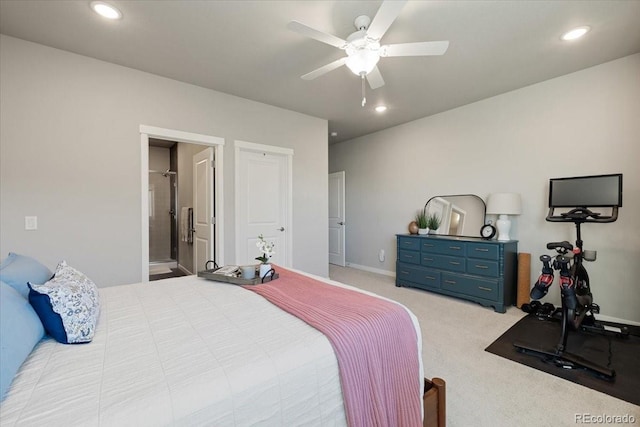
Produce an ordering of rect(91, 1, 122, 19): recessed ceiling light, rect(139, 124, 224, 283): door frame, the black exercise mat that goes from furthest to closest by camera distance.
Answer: rect(139, 124, 224, 283): door frame, rect(91, 1, 122, 19): recessed ceiling light, the black exercise mat

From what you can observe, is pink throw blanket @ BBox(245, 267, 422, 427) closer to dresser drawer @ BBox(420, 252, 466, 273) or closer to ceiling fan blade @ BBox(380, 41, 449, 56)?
ceiling fan blade @ BBox(380, 41, 449, 56)

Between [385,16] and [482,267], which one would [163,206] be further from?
[482,267]

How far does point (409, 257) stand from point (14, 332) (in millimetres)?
4083

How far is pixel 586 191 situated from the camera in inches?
115

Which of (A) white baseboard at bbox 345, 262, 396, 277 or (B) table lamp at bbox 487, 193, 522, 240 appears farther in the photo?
Result: (A) white baseboard at bbox 345, 262, 396, 277

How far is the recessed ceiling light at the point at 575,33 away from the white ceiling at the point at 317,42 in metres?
0.06

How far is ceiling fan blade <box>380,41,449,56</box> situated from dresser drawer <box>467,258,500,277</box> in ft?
8.26

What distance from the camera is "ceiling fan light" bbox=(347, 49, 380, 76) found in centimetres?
201

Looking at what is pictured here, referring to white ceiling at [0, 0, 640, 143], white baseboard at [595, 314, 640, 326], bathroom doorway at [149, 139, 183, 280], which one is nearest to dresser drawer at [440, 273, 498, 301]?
white baseboard at [595, 314, 640, 326]

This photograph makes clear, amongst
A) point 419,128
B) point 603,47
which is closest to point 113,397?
point 603,47

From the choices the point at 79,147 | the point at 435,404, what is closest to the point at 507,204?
the point at 435,404

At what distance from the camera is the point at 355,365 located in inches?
45.1

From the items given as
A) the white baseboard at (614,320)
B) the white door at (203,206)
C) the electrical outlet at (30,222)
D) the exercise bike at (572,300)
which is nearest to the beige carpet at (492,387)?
the exercise bike at (572,300)

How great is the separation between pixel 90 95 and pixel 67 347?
2.66 m
